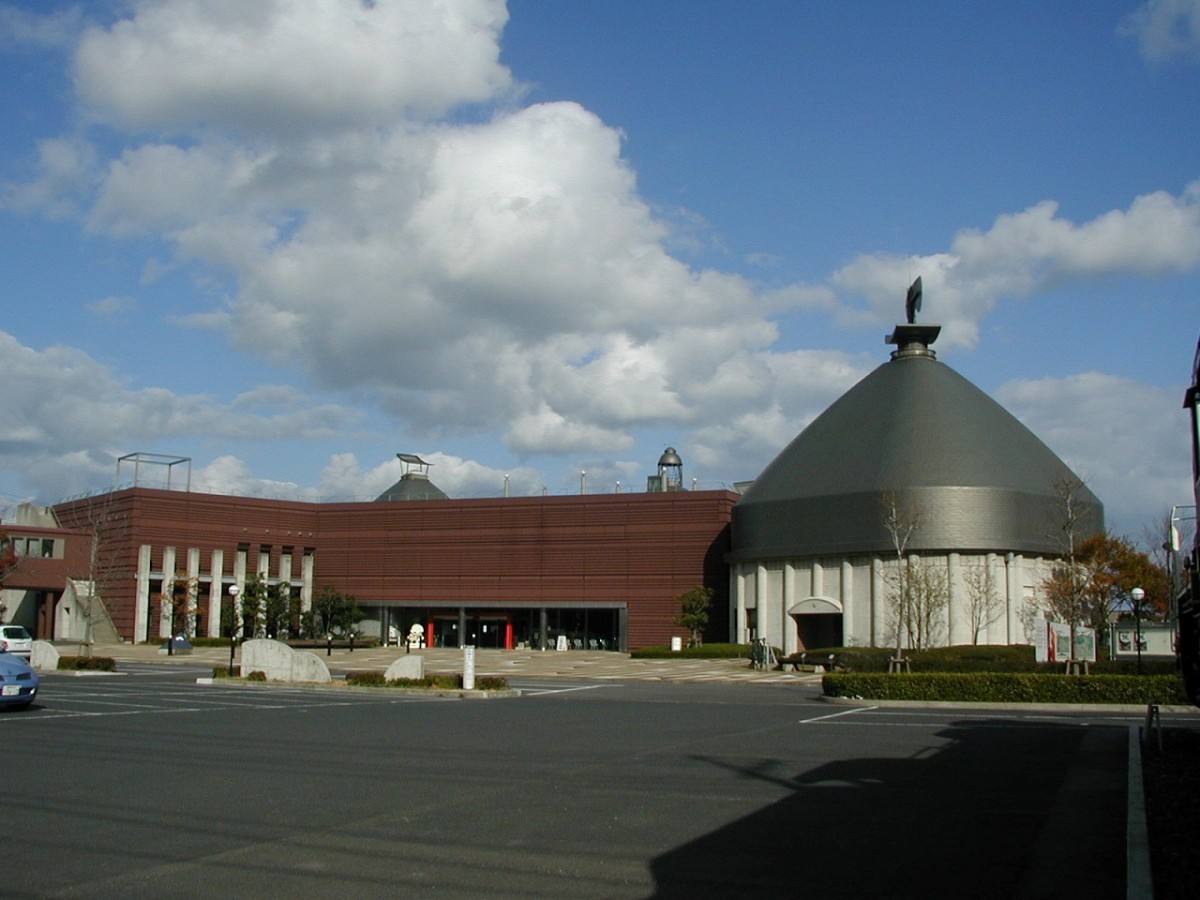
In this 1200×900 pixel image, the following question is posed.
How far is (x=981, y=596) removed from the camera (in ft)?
194

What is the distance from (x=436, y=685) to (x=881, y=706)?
13038 mm

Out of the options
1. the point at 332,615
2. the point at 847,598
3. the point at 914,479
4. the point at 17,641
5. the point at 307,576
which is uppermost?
the point at 914,479

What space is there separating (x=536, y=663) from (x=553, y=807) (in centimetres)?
4908

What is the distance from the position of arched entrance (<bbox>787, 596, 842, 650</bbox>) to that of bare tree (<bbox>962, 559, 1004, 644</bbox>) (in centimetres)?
740

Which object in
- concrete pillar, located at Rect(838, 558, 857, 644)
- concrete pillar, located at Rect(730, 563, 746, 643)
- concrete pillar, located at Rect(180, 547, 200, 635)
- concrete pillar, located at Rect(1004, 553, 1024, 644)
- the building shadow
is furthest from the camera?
concrete pillar, located at Rect(180, 547, 200, 635)

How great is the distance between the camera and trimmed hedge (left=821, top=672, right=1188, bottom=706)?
101 feet

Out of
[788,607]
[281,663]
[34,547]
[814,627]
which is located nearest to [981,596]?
[814,627]

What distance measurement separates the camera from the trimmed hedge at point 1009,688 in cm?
3073

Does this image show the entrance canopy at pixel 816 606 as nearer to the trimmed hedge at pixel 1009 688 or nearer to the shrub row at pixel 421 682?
the trimmed hedge at pixel 1009 688

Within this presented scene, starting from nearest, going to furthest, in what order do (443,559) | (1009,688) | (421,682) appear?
(1009,688)
(421,682)
(443,559)

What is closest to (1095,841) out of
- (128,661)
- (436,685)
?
(436,685)

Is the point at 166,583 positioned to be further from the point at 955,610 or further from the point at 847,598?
the point at 955,610

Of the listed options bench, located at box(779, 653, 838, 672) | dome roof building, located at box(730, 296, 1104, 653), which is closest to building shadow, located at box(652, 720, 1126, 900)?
bench, located at box(779, 653, 838, 672)

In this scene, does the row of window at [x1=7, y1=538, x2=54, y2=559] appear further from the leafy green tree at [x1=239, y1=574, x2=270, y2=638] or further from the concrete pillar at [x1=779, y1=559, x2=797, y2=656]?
the concrete pillar at [x1=779, y1=559, x2=797, y2=656]
